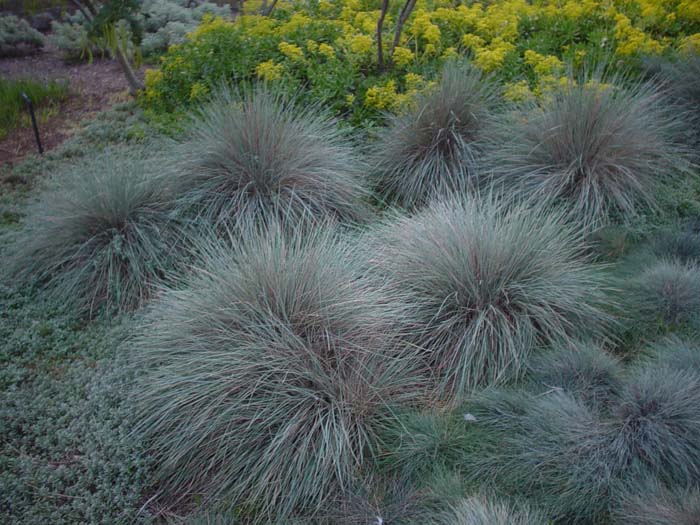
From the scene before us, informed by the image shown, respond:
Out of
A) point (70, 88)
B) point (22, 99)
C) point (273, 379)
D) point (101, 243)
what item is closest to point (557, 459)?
point (273, 379)

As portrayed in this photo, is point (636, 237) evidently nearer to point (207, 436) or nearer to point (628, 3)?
point (207, 436)

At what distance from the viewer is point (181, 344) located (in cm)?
370

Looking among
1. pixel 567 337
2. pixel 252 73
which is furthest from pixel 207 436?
pixel 252 73

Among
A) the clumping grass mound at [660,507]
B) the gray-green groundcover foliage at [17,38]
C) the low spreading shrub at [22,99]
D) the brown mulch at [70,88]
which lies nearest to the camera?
the clumping grass mound at [660,507]

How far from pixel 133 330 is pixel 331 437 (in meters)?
1.65

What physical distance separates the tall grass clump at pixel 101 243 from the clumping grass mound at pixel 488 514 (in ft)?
8.73

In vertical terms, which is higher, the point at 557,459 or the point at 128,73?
the point at 557,459

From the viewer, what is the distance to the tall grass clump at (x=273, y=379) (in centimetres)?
318

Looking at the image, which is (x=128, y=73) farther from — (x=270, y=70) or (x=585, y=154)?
(x=585, y=154)

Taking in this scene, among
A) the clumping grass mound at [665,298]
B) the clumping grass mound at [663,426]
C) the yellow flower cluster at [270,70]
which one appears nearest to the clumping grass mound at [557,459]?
the clumping grass mound at [663,426]

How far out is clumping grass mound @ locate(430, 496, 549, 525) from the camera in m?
2.64

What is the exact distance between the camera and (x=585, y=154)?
205 inches

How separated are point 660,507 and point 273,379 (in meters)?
1.81

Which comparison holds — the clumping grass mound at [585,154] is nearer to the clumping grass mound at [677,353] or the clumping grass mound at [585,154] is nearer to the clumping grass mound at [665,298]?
the clumping grass mound at [665,298]
